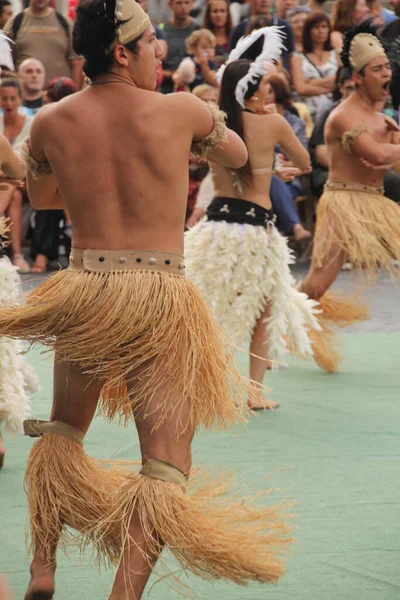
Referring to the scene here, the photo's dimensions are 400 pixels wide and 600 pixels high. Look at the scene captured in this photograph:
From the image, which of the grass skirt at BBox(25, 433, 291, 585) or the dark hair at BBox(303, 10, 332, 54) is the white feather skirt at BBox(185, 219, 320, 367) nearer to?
the grass skirt at BBox(25, 433, 291, 585)

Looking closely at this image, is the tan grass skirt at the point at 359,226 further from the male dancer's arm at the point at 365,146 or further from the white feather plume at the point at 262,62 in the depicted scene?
the white feather plume at the point at 262,62

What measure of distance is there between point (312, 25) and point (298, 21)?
0.53m

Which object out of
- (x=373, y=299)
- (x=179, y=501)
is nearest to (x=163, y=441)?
(x=179, y=501)

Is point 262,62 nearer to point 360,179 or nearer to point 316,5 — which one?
point 360,179

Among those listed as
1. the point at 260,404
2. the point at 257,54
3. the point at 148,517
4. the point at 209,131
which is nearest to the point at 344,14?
the point at 257,54

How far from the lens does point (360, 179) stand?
21.3 feet

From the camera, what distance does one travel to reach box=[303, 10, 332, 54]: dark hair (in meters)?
10.1

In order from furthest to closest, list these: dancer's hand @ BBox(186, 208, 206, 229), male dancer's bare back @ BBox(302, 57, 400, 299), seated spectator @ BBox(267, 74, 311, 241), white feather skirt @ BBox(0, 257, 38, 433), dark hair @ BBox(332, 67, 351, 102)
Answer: dancer's hand @ BBox(186, 208, 206, 229), seated spectator @ BBox(267, 74, 311, 241), dark hair @ BBox(332, 67, 351, 102), male dancer's bare back @ BBox(302, 57, 400, 299), white feather skirt @ BBox(0, 257, 38, 433)

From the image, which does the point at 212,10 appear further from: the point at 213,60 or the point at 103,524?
the point at 103,524

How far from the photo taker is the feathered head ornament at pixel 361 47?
652 centimetres

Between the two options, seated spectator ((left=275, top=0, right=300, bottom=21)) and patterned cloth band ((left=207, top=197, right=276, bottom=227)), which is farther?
seated spectator ((left=275, top=0, right=300, bottom=21))

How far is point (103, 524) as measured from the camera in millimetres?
3047

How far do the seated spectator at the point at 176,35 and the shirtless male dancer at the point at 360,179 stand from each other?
13.3 ft

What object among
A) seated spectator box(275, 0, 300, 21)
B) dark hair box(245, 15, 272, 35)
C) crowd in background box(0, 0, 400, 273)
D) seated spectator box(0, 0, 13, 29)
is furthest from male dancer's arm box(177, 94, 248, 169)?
seated spectator box(275, 0, 300, 21)
